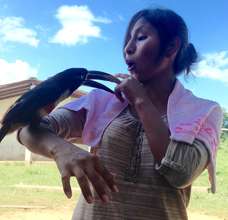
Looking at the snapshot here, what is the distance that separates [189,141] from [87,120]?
0.31 m

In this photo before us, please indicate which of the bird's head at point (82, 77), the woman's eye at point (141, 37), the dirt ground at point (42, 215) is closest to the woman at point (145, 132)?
the woman's eye at point (141, 37)

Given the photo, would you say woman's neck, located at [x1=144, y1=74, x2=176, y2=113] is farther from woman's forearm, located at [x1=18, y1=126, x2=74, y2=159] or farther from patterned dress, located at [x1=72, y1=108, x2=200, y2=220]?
woman's forearm, located at [x1=18, y1=126, x2=74, y2=159]

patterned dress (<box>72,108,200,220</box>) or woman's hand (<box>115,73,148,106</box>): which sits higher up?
woman's hand (<box>115,73,148,106</box>)

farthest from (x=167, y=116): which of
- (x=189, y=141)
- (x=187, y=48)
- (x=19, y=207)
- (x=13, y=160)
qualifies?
(x=13, y=160)

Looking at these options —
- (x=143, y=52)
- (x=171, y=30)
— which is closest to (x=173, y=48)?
(x=171, y=30)

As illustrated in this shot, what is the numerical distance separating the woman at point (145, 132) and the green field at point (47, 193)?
4282 mm

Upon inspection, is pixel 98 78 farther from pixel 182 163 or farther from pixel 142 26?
pixel 182 163

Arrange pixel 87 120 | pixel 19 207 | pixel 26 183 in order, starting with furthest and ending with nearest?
pixel 26 183
pixel 19 207
pixel 87 120

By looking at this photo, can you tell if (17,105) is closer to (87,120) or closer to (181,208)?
(87,120)

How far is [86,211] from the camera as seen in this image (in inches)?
45.8

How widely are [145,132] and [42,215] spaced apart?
5127 mm

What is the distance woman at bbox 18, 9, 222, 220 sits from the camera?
1069 millimetres

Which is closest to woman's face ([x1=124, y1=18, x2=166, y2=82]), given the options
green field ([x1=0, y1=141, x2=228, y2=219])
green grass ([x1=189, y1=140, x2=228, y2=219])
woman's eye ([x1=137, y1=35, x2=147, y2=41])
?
woman's eye ([x1=137, y1=35, x2=147, y2=41])

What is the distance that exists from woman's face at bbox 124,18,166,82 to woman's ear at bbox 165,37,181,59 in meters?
0.05
